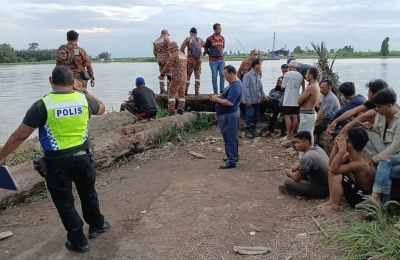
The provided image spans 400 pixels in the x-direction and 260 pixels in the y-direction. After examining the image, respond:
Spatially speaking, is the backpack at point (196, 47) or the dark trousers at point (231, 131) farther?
the backpack at point (196, 47)

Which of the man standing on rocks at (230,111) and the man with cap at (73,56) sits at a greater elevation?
the man with cap at (73,56)

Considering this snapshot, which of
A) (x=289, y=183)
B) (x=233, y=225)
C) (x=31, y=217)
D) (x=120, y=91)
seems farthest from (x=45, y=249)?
(x=120, y=91)

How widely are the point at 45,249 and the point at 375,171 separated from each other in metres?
3.64

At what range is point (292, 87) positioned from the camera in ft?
23.7

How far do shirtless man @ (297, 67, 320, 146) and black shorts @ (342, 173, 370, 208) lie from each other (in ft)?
7.26

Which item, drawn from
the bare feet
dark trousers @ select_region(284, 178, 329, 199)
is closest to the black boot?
dark trousers @ select_region(284, 178, 329, 199)

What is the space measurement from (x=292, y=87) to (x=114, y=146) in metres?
3.49

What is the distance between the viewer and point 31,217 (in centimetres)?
481

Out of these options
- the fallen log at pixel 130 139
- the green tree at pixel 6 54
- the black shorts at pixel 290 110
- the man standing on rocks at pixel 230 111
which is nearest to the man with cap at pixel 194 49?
the fallen log at pixel 130 139

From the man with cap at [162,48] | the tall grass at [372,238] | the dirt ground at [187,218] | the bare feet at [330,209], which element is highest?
the man with cap at [162,48]

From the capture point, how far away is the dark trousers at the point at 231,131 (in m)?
6.17

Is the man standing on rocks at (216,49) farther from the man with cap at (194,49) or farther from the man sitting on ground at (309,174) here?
the man sitting on ground at (309,174)

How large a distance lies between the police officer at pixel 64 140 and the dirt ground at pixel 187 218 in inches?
19.5

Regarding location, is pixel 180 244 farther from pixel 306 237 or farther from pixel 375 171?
pixel 375 171
